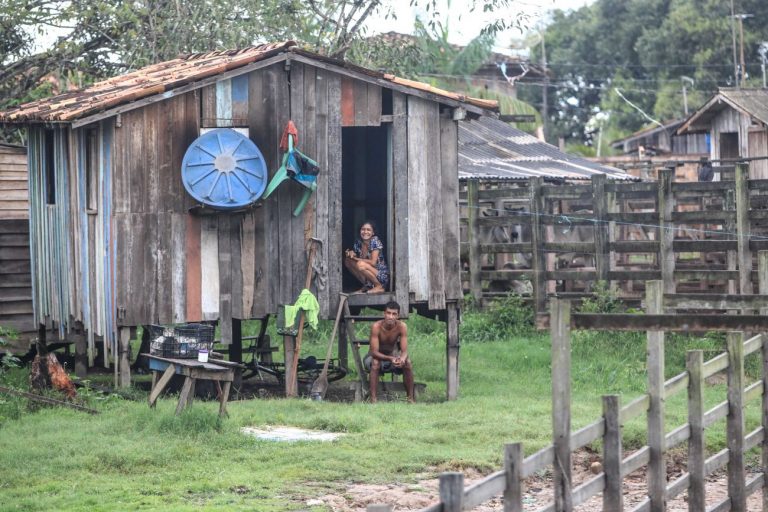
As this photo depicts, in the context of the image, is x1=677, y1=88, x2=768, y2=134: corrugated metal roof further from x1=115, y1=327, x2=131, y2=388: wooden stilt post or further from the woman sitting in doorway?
x1=115, y1=327, x2=131, y2=388: wooden stilt post

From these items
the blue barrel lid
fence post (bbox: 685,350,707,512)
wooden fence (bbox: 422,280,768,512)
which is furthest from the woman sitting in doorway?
fence post (bbox: 685,350,707,512)

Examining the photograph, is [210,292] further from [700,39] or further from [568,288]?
[700,39]

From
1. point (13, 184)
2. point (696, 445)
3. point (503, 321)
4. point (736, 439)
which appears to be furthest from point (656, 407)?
point (13, 184)

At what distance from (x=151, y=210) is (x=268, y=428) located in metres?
3.21

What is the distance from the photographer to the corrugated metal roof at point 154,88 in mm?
14516

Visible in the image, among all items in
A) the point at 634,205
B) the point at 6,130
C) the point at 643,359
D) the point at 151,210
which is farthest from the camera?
the point at 634,205

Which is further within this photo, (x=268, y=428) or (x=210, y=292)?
(x=210, y=292)

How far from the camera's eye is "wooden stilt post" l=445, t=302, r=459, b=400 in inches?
616

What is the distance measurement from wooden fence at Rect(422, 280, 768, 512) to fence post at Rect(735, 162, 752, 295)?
5.69 meters

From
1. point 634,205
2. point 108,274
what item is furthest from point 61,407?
point 634,205

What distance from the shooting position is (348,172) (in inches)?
759

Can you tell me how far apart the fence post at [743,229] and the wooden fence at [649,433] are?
5.69m

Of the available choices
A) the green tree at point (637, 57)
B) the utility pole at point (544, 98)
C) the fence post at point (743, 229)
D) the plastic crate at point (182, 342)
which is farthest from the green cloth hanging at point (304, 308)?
the utility pole at point (544, 98)

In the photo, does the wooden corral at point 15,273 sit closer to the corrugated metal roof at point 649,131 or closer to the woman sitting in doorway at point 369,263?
the woman sitting in doorway at point 369,263
